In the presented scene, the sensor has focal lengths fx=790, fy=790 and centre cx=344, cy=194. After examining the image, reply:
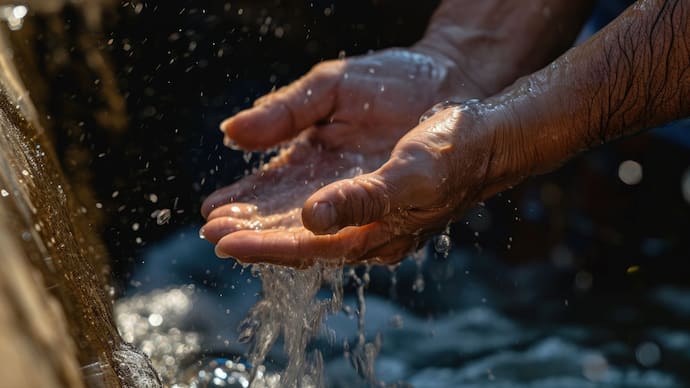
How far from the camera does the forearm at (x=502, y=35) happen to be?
2.65 m

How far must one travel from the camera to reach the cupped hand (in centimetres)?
199

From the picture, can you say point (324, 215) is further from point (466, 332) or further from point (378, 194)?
point (466, 332)

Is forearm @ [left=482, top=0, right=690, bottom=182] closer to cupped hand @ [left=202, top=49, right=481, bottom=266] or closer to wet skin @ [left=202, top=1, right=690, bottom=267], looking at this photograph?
wet skin @ [left=202, top=1, right=690, bottom=267]

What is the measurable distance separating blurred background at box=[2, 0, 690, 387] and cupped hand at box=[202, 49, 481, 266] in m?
0.69

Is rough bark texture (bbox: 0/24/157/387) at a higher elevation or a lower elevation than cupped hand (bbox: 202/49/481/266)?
higher

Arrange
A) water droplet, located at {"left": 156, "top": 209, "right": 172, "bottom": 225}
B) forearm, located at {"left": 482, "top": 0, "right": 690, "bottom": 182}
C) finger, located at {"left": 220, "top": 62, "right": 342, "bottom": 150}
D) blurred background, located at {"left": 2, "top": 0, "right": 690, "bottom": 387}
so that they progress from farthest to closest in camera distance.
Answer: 1. water droplet, located at {"left": 156, "top": 209, "right": 172, "bottom": 225}
2. blurred background, located at {"left": 2, "top": 0, "right": 690, "bottom": 387}
3. finger, located at {"left": 220, "top": 62, "right": 342, "bottom": 150}
4. forearm, located at {"left": 482, "top": 0, "right": 690, "bottom": 182}

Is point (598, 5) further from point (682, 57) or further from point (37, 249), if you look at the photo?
point (37, 249)

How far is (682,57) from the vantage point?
1.84m

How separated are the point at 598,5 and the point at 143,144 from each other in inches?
75.4

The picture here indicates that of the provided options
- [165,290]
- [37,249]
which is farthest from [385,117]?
[37,249]

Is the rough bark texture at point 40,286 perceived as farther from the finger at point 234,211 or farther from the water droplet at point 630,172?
the water droplet at point 630,172

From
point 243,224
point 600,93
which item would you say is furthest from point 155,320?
point 600,93

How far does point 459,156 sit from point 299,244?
416 mm

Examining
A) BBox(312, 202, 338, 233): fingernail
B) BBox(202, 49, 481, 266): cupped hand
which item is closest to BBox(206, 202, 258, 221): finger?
A: BBox(202, 49, 481, 266): cupped hand
